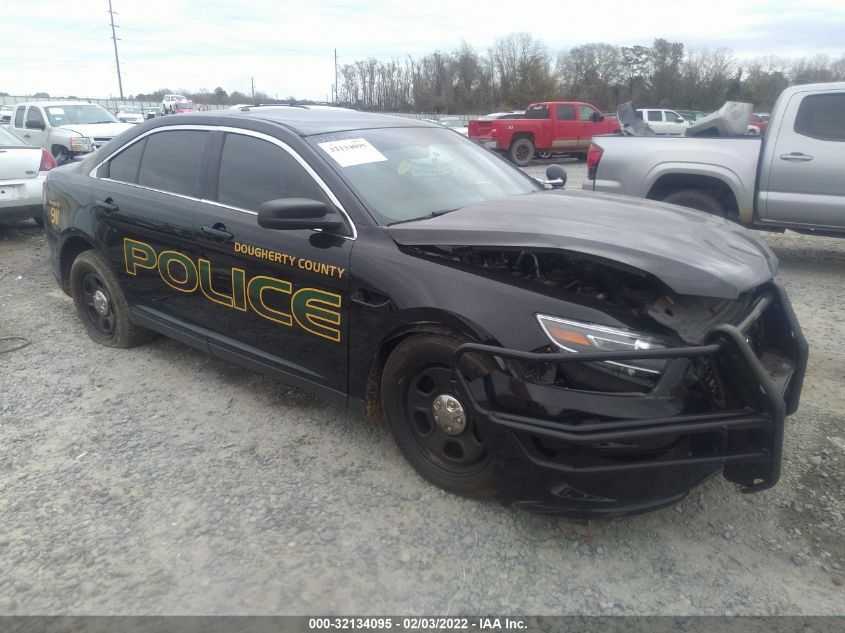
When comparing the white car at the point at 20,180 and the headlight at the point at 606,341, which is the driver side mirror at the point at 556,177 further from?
the white car at the point at 20,180

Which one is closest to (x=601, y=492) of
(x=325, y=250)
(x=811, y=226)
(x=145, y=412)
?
(x=325, y=250)

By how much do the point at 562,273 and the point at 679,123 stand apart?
84.0 feet

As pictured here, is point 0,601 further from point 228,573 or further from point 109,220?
point 109,220

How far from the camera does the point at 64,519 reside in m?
2.80

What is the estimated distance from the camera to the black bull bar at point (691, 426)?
218cm

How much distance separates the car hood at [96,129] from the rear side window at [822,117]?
39.3ft

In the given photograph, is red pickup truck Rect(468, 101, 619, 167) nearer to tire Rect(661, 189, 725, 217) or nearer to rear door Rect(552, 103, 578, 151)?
rear door Rect(552, 103, 578, 151)

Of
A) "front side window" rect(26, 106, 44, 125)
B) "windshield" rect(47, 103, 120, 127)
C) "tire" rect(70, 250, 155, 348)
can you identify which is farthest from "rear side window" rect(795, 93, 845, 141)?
"front side window" rect(26, 106, 44, 125)

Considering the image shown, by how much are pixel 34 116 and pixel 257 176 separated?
13.4m

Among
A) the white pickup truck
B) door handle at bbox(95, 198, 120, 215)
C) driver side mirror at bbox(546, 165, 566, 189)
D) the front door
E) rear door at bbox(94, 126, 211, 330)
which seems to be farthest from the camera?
the white pickup truck

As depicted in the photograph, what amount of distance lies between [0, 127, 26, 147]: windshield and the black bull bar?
8.21 m

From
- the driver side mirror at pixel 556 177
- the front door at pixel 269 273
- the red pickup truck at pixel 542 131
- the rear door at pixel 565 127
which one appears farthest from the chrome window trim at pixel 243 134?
the rear door at pixel 565 127

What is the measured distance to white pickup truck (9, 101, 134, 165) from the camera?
12.9 m

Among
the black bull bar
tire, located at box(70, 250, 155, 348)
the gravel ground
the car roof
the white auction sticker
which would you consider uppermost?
the car roof
